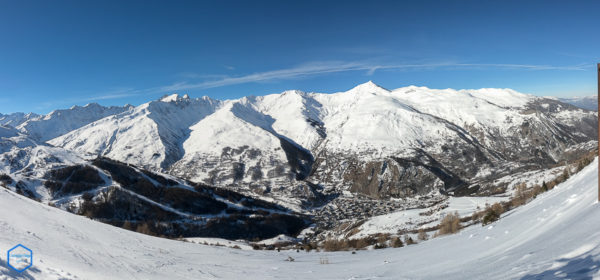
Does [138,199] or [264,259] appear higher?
[264,259]

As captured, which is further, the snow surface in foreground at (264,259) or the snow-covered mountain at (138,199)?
the snow-covered mountain at (138,199)

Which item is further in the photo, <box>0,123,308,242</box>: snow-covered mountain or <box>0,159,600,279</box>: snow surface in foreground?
<box>0,123,308,242</box>: snow-covered mountain

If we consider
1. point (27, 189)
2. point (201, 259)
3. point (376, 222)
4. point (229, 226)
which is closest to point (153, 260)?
point (201, 259)

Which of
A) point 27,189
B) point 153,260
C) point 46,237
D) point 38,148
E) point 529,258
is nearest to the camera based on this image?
point 529,258

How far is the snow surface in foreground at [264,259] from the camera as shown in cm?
473

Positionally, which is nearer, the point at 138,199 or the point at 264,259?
the point at 264,259

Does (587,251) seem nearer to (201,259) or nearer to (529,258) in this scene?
(529,258)

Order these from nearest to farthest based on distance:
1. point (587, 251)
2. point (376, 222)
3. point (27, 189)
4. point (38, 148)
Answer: point (587, 251) < point (376, 222) < point (27, 189) < point (38, 148)

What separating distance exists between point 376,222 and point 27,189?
348 ft

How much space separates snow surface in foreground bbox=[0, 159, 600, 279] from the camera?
4.73 meters

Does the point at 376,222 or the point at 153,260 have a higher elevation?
the point at 153,260

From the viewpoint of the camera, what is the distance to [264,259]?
1220 cm

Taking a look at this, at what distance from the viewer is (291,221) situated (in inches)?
5384

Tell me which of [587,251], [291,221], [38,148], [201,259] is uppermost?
[38,148]
